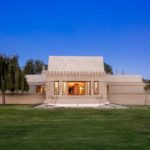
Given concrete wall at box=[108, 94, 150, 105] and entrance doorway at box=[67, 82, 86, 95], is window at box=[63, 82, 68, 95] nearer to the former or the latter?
entrance doorway at box=[67, 82, 86, 95]

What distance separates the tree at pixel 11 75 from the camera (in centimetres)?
4562

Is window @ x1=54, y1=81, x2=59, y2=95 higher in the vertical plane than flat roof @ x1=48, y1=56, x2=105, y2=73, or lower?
lower

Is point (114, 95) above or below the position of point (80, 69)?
below

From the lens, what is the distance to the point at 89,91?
157 ft

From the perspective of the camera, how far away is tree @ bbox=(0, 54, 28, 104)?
45.6m

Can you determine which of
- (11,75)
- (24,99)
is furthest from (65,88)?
(11,75)

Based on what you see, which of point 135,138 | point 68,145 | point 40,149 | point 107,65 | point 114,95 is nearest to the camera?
point 40,149

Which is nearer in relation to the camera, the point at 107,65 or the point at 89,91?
the point at 89,91

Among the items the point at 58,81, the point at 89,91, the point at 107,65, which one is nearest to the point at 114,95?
the point at 89,91

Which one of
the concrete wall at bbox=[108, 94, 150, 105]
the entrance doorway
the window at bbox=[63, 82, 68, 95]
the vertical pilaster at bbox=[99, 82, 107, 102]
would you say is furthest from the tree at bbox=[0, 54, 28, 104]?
the concrete wall at bbox=[108, 94, 150, 105]

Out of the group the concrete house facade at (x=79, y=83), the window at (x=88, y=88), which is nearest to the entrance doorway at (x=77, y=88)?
the concrete house facade at (x=79, y=83)

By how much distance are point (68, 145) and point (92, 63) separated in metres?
39.3

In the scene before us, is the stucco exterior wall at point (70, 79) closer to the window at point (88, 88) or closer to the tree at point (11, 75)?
the window at point (88, 88)

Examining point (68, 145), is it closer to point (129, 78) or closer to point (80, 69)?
point (80, 69)
